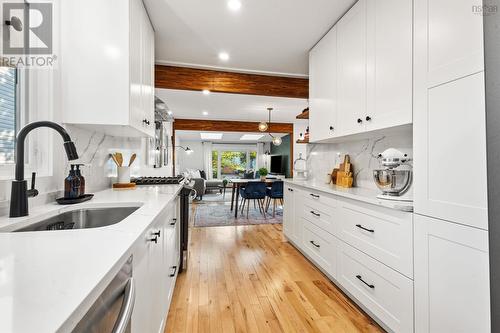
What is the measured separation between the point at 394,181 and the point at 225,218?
3662 millimetres

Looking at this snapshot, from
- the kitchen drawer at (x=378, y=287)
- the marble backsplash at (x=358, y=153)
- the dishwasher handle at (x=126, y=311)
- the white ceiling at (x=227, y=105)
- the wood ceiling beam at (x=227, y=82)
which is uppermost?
the white ceiling at (x=227, y=105)

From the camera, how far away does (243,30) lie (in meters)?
2.40

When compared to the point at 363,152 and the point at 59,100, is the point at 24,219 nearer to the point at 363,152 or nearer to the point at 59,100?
the point at 59,100

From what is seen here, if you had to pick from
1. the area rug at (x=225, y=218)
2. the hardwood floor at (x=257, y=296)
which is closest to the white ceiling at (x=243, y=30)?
the hardwood floor at (x=257, y=296)

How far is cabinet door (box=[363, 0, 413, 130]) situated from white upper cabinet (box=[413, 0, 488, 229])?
9cm

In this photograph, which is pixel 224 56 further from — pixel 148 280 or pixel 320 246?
pixel 148 280

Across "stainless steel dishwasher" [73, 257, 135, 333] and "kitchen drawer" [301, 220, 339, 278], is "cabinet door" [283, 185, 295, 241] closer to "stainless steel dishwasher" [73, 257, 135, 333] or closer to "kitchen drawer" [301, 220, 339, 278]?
"kitchen drawer" [301, 220, 339, 278]

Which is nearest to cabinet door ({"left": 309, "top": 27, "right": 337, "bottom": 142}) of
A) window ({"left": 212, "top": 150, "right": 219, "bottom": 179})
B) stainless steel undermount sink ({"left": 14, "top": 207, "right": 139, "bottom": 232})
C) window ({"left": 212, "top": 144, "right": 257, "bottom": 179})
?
stainless steel undermount sink ({"left": 14, "top": 207, "right": 139, "bottom": 232})

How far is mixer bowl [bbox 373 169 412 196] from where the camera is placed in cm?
158

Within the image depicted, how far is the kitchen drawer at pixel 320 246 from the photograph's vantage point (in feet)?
7.04

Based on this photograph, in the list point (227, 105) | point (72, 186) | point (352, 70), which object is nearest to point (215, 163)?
point (227, 105)

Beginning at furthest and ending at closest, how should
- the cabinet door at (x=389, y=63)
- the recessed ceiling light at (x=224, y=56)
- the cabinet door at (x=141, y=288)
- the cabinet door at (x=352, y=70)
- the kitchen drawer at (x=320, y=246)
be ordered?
the recessed ceiling light at (x=224, y=56) → the kitchen drawer at (x=320, y=246) → the cabinet door at (x=352, y=70) → the cabinet door at (x=389, y=63) → the cabinet door at (x=141, y=288)

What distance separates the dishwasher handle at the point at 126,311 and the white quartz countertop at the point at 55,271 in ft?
0.33

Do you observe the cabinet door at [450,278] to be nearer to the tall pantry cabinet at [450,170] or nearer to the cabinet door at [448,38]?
the tall pantry cabinet at [450,170]
